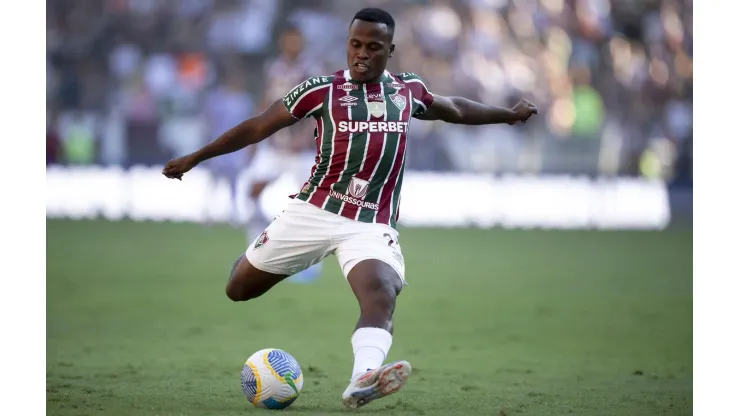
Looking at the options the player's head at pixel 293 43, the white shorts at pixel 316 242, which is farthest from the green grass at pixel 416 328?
the player's head at pixel 293 43

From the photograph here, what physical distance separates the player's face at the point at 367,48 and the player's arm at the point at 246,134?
460 millimetres

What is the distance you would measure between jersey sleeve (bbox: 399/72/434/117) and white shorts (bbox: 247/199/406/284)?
28.7 inches

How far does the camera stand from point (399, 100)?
6.34 m

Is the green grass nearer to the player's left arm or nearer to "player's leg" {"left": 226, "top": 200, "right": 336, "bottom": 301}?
"player's leg" {"left": 226, "top": 200, "right": 336, "bottom": 301}

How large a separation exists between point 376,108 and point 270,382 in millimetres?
1630

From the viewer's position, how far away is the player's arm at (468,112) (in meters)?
6.61

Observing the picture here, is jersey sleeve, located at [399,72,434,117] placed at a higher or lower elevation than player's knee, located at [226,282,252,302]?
higher

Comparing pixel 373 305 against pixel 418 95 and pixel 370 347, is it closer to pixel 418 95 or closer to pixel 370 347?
pixel 370 347

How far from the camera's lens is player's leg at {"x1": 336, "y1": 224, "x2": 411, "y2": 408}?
540 cm

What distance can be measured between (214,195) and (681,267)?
26.1ft

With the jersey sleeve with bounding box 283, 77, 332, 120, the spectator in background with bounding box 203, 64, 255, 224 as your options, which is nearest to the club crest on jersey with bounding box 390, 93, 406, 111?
the jersey sleeve with bounding box 283, 77, 332, 120

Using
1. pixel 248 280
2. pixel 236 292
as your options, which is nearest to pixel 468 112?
pixel 248 280

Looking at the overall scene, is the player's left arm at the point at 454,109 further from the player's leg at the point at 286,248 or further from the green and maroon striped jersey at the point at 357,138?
the player's leg at the point at 286,248

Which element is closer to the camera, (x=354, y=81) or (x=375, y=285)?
(x=375, y=285)
